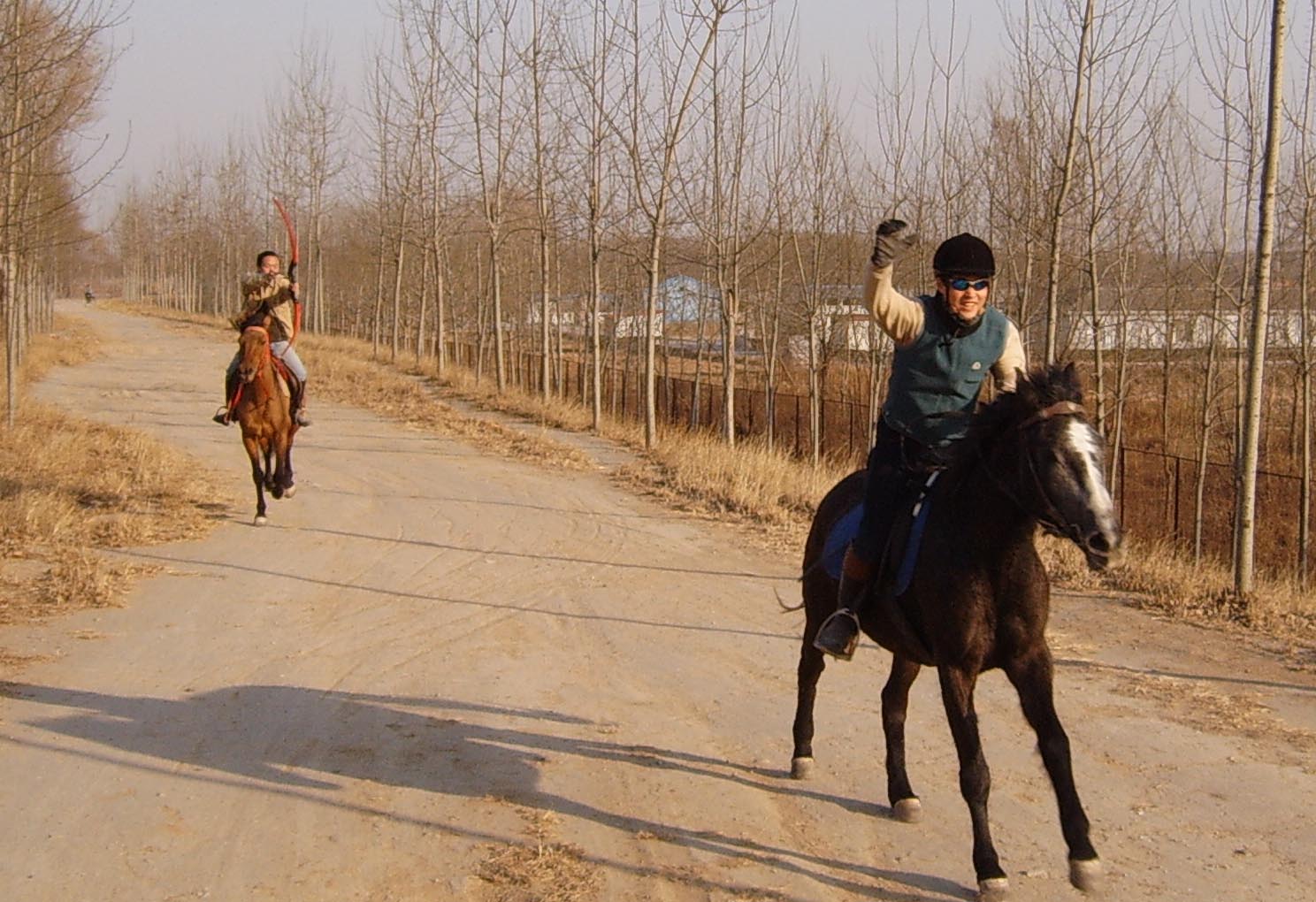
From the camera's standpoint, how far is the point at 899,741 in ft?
19.4

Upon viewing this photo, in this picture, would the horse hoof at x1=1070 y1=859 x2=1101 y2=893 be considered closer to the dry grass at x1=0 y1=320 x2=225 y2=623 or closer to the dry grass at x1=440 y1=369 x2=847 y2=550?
the dry grass at x1=0 y1=320 x2=225 y2=623

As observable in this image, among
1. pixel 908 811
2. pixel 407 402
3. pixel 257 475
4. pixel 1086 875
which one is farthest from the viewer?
pixel 407 402

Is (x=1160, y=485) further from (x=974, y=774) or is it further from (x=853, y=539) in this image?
(x=974, y=774)

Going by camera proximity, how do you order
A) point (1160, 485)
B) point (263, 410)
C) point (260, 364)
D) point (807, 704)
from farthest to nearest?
1. point (1160, 485)
2. point (263, 410)
3. point (260, 364)
4. point (807, 704)

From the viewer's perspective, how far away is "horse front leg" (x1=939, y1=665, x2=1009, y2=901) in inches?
189

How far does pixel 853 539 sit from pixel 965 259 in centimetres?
135

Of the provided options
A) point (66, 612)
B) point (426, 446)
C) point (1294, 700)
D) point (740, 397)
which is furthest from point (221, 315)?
point (1294, 700)

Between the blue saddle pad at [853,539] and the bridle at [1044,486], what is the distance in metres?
0.56

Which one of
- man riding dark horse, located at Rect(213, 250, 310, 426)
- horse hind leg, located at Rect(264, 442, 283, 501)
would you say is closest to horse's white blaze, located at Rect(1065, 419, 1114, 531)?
man riding dark horse, located at Rect(213, 250, 310, 426)

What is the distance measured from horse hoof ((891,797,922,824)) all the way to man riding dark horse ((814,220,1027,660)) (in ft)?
2.47

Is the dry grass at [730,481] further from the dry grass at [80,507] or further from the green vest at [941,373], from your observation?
the green vest at [941,373]

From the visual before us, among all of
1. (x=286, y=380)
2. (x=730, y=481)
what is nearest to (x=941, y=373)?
(x=286, y=380)

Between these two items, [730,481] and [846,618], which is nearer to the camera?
[846,618]

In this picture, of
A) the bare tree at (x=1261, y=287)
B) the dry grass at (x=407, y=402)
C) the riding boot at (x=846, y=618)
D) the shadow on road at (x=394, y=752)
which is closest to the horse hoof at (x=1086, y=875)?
the shadow on road at (x=394, y=752)
